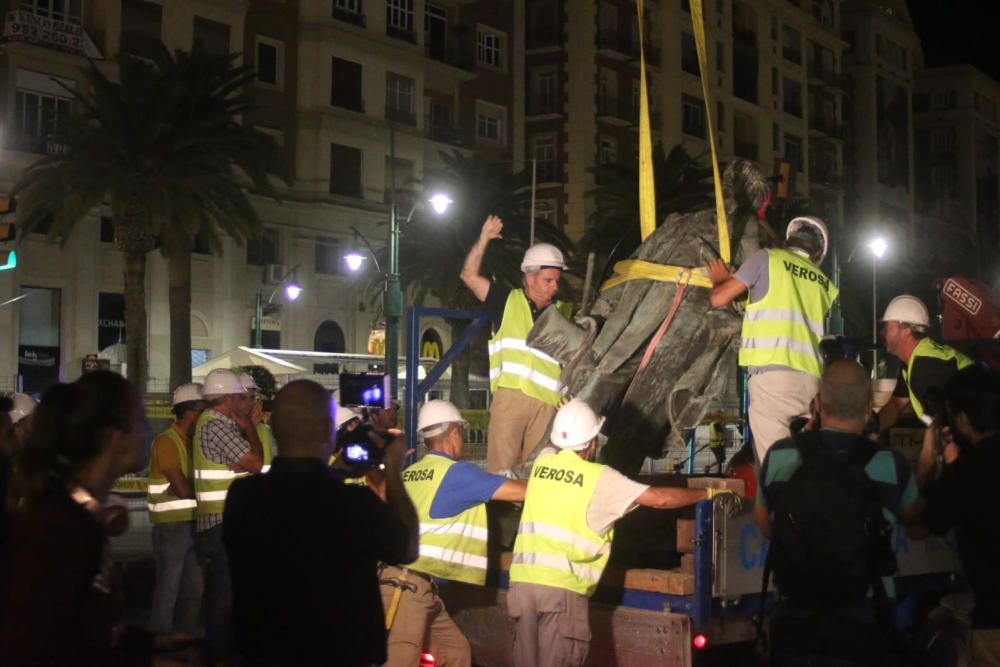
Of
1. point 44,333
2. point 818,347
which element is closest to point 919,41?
point 44,333

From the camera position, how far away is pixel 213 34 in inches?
Answer: 1720

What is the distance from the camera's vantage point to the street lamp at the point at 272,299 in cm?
4372

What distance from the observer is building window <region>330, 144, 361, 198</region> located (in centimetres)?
4816

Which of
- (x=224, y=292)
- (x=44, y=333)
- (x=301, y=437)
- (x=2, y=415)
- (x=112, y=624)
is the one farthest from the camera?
(x=224, y=292)

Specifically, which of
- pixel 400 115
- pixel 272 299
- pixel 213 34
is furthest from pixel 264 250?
pixel 400 115

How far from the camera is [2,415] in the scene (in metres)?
5.52

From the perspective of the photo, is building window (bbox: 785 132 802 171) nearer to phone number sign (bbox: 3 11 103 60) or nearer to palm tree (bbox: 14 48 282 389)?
phone number sign (bbox: 3 11 103 60)

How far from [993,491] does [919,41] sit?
8947cm

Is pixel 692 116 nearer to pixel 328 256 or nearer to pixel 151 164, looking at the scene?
pixel 328 256

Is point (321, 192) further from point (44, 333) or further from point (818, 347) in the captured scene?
point (818, 347)

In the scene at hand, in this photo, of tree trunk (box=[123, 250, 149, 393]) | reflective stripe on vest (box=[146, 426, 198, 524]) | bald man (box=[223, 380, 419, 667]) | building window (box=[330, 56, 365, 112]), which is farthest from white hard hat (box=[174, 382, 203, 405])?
building window (box=[330, 56, 365, 112])

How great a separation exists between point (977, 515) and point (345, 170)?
147 feet

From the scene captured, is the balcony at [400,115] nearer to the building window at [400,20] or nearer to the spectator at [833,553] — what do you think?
the building window at [400,20]

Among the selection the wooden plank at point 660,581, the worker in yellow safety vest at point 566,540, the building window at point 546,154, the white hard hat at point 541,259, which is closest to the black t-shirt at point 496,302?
the white hard hat at point 541,259
